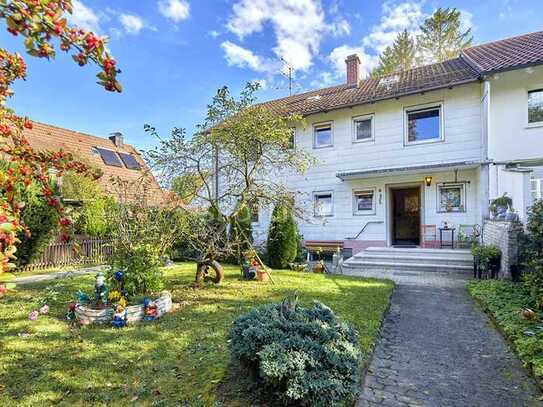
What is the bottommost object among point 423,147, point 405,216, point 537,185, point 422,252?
point 422,252

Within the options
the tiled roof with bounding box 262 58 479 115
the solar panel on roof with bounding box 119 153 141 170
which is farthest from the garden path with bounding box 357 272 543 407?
the solar panel on roof with bounding box 119 153 141 170

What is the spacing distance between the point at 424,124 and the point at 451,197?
298cm

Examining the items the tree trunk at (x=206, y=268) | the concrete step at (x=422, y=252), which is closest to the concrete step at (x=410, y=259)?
the concrete step at (x=422, y=252)

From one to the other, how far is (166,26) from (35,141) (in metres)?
13.3

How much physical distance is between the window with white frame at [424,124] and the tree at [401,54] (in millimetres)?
13933

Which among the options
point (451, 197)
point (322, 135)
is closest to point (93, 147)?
point (322, 135)

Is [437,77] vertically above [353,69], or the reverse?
[353,69]

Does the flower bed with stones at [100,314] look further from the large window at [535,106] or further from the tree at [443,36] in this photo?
the tree at [443,36]

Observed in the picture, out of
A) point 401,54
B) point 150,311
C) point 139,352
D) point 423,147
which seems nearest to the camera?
point 139,352

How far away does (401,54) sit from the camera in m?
24.6

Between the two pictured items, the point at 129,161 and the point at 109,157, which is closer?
the point at 109,157

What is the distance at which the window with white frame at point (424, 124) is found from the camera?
1177cm

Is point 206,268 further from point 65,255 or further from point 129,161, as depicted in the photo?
point 129,161

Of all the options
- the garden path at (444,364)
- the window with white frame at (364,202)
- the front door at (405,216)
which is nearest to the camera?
the garden path at (444,364)
